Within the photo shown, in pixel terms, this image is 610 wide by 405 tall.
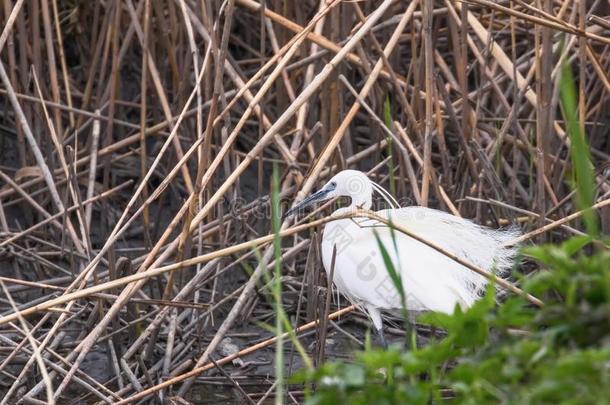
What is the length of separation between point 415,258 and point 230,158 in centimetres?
110

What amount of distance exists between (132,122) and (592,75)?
2.24 metres

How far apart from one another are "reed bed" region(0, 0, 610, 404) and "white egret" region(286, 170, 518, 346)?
0.11 metres

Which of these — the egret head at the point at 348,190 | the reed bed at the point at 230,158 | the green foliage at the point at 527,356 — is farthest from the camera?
the egret head at the point at 348,190

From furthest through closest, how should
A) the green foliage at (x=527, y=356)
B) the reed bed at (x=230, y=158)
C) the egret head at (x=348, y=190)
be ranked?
the egret head at (x=348, y=190), the reed bed at (x=230, y=158), the green foliage at (x=527, y=356)

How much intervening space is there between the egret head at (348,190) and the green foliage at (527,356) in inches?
73.1

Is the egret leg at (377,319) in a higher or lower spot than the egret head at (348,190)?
lower

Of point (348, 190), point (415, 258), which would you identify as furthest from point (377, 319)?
point (348, 190)

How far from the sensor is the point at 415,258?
12.5 feet

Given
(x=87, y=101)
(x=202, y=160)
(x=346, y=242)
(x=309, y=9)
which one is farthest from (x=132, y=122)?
(x=202, y=160)

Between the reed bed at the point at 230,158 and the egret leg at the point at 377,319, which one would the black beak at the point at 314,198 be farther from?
the egret leg at the point at 377,319

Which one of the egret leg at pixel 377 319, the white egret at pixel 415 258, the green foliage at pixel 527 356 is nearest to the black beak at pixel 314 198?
the white egret at pixel 415 258

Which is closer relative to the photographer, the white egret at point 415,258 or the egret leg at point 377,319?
the white egret at point 415,258

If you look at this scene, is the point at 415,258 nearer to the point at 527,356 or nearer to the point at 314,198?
the point at 314,198

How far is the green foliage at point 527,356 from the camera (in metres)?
1.83
